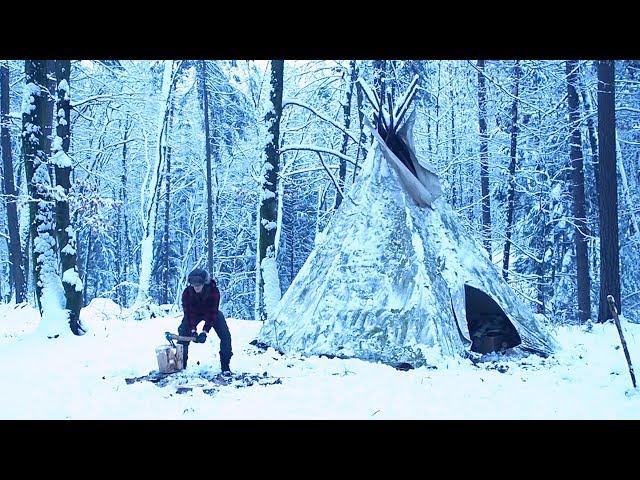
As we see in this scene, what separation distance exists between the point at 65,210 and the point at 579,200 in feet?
45.1

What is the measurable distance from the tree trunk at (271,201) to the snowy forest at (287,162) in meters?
0.04

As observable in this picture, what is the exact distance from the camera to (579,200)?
15.9 metres

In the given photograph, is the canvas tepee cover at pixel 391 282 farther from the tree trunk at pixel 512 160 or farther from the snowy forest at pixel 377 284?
the tree trunk at pixel 512 160

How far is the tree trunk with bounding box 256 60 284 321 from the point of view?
41.1ft

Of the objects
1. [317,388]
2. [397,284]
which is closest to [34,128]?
[397,284]

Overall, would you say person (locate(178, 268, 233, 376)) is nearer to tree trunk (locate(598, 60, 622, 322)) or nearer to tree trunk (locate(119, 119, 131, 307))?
tree trunk (locate(598, 60, 622, 322))

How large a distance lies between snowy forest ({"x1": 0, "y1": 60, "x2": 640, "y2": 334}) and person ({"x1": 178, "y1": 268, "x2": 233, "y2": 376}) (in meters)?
4.29

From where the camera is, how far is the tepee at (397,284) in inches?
309

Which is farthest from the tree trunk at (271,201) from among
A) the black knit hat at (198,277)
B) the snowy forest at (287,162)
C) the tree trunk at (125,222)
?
the tree trunk at (125,222)

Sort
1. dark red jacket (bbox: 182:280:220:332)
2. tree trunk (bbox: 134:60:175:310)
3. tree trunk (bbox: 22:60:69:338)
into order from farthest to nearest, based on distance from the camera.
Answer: tree trunk (bbox: 134:60:175:310) < tree trunk (bbox: 22:60:69:338) < dark red jacket (bbox: 182:280:220:332)

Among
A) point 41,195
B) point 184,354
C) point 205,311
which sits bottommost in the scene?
point 184,354

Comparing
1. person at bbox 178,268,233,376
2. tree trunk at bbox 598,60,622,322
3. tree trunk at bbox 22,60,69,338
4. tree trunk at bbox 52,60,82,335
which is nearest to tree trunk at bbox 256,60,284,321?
tree trunk at bbox 52,60,82,335

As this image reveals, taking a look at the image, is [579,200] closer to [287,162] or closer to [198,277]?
[287,162]

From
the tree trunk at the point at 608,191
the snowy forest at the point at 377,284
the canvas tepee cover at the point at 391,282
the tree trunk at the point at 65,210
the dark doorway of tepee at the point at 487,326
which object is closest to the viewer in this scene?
the snowy forest at the point at 377,284
